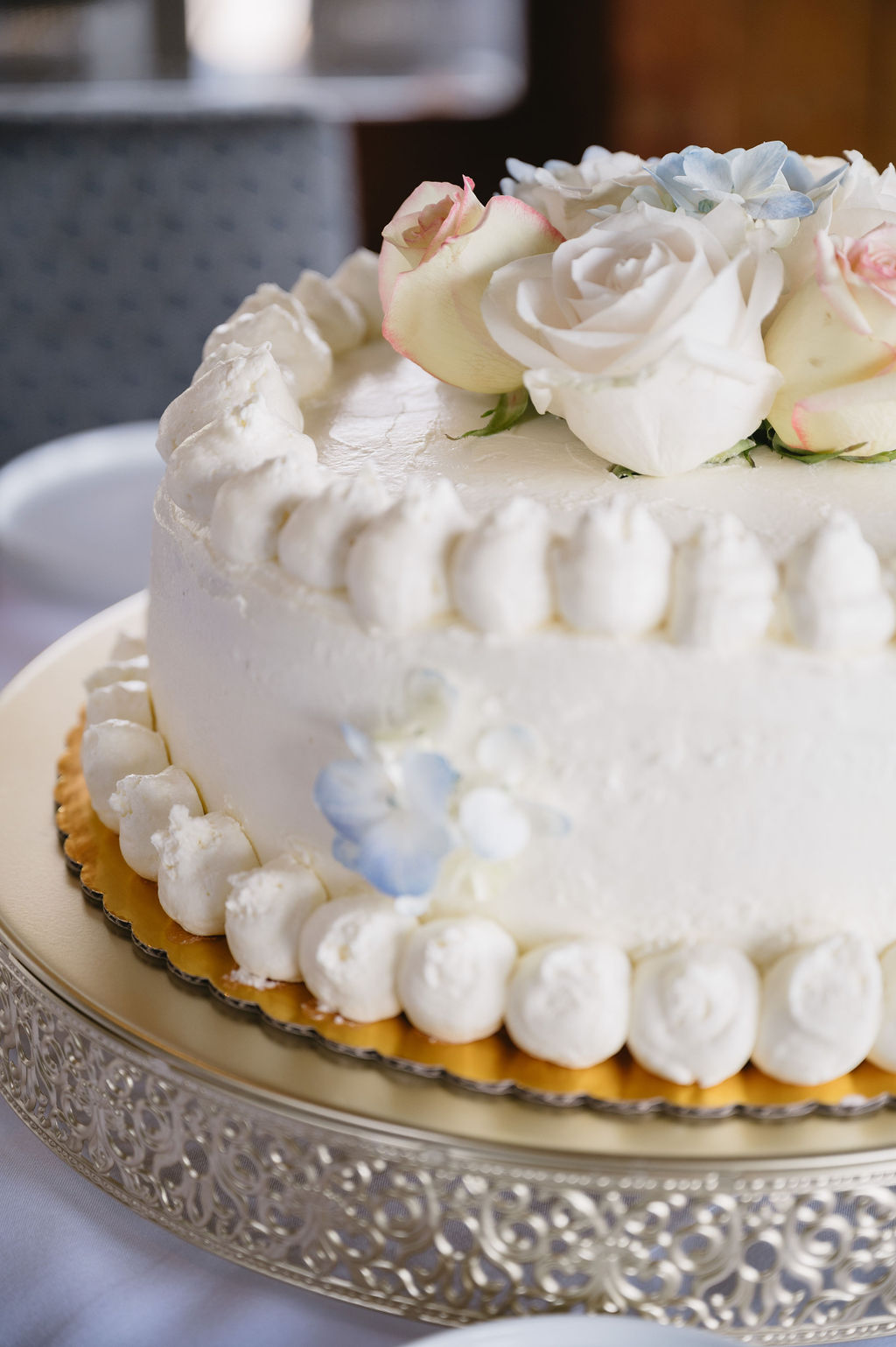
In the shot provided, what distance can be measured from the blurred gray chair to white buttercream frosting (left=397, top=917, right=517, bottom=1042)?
122 inches

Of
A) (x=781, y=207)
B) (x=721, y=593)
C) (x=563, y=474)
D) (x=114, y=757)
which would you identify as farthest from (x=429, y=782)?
(x=781, y=207)

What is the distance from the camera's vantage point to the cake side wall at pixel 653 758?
3.37 feet

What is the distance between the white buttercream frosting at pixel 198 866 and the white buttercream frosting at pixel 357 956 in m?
0.12

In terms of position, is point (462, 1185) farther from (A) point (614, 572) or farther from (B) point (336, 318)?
(B) point (336, 318)

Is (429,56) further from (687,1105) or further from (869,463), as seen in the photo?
(687,1105)

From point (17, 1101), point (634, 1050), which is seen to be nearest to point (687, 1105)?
point (634, 1050)

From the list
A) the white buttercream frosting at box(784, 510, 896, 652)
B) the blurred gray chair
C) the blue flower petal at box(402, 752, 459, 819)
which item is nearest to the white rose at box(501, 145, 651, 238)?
the white buttercream frosting at box(784, 510, 896, 652)

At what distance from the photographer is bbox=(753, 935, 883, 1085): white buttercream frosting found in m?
1.04

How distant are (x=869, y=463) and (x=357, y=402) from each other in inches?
Answer: 21.6

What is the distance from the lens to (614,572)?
1.01 meters

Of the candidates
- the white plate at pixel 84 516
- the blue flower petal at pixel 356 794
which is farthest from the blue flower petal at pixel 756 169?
the white plate at pixel 84 516

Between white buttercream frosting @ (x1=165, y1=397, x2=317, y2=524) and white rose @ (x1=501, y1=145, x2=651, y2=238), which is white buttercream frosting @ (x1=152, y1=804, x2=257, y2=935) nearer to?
white buttercream frosting @ (x1=165, y1=397, x2=317, y2=524)

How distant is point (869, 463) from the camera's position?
1.27 metres

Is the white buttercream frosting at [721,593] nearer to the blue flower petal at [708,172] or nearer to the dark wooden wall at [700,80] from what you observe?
the blue flower petal at [708,172]
